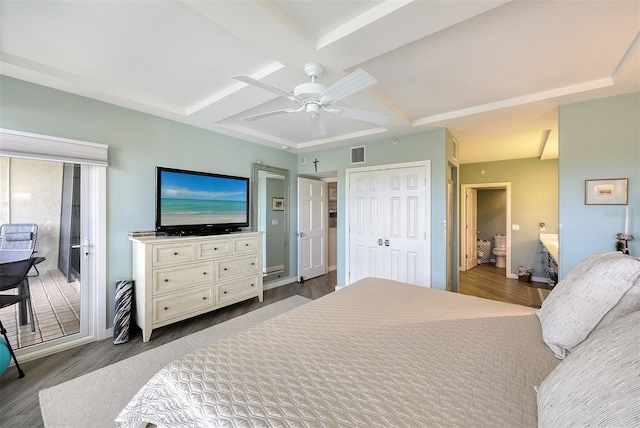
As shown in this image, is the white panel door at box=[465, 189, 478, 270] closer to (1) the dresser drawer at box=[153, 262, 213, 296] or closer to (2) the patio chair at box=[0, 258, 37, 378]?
(1) the dresser drawer at box=[153, 262, 213, 296]

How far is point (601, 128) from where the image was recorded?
2.45 metres

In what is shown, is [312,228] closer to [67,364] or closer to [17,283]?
[67,364]

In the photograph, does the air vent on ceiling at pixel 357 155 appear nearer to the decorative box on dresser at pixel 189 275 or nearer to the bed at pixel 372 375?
the decorative box on dresser at pixel 189 275

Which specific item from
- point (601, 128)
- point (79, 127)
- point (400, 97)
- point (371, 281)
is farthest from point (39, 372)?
point (601, 128)

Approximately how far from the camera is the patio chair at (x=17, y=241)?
7.19 feet

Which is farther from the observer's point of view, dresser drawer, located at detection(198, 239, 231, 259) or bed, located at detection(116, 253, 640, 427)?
dresser drawer, located at detection(198, 239, 231, 259)

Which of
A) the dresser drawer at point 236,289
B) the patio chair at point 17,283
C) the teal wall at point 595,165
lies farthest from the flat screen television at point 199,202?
the teal wall at point 595,165

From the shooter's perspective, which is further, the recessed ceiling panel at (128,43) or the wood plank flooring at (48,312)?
the wood plank flooring at (48,312)

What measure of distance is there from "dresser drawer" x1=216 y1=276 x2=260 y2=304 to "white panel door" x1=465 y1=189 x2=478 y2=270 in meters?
4.91

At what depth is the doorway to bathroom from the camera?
19.1 ft

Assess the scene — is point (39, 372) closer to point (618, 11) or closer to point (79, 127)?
point (79, 127)

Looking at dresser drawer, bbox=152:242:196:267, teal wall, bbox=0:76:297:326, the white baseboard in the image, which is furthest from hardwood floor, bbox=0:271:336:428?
dresser drawer, bbox=152:242:196:267

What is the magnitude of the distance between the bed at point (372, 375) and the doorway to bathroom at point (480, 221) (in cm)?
483

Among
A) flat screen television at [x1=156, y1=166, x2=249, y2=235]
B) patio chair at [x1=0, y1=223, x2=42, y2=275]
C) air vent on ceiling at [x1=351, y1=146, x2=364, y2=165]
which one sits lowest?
patio chair at [x1=0, y1=223, x2=42, y2=275]
